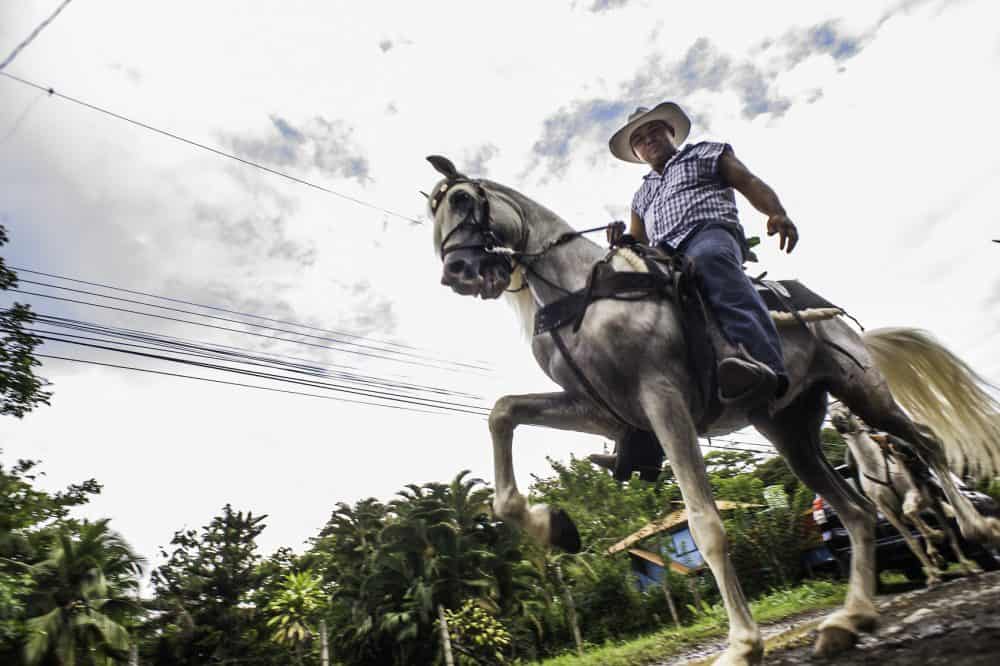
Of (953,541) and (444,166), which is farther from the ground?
(444,166)

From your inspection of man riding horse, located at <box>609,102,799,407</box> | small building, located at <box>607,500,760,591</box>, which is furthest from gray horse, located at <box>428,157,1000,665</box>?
small building, located at <box>607,500,760,591</box>

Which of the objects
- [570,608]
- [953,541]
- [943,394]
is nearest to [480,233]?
[943,394]

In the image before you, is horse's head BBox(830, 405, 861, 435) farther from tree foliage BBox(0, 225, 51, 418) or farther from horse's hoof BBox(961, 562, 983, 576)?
tree foliage BBox(0, 225, 51, 418)

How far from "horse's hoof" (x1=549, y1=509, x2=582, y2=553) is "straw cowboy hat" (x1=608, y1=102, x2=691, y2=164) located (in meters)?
2.43

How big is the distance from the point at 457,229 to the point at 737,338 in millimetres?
1568

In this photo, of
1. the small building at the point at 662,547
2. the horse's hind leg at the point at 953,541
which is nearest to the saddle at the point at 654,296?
the horse's hind leg at the point at 953,541

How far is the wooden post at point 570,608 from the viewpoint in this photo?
18719 millimetres

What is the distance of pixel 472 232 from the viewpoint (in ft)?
10.5

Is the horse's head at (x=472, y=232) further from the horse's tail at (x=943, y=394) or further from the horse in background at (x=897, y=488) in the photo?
the horse in background at (x=897, y=488)

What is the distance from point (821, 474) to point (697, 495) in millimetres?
1825

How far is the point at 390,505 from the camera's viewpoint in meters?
24.9

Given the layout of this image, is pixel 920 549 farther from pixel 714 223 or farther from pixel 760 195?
pixel 714 223

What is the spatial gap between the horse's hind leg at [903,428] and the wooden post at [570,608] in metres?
16.6

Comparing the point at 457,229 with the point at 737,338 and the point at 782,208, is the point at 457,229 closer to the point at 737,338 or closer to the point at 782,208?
the point at 737,338
